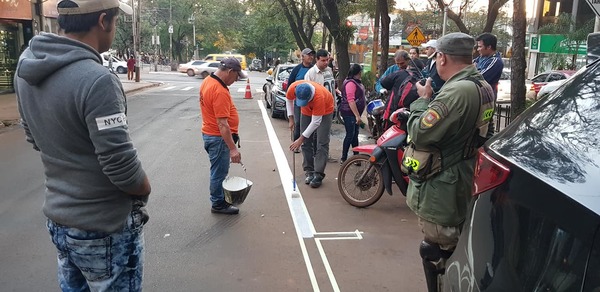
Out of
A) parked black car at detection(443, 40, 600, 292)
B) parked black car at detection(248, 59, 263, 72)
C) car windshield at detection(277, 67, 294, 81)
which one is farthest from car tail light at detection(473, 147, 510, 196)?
parked black car at detection(248, 59, 263, 72)

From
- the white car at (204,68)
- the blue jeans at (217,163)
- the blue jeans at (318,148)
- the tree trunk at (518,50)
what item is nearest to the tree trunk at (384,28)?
the tree trunk at (518,50)

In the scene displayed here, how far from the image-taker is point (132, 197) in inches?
87.8

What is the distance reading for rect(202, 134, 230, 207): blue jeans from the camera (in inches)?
204

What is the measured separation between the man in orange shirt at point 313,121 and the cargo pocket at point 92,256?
13.0 ft

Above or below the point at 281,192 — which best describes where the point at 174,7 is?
above

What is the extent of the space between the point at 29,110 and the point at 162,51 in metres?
73.3

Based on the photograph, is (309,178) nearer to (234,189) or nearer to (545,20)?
(234,189)

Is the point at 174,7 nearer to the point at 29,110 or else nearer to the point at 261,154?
the point at 261,154

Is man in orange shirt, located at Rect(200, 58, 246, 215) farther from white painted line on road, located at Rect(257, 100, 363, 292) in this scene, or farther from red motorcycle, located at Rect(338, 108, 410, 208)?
red motorcycle, located at Rect(338, 108, 410, 208)

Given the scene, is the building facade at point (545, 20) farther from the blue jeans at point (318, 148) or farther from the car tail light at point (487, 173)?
the car tail light at point (487, 173)

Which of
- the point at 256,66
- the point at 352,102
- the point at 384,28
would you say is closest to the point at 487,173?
the point at 352,102

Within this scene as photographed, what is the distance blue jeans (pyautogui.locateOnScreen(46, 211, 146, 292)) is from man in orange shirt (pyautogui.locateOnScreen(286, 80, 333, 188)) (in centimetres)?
382

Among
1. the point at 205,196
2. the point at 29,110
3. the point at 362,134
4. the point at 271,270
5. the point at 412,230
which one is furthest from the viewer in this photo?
the point at 362,134

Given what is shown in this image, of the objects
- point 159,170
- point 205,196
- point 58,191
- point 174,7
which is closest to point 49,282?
point 58,191
